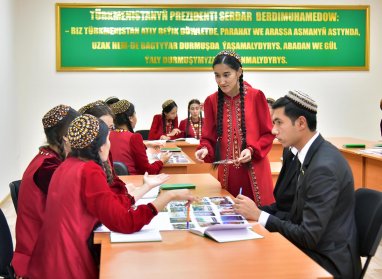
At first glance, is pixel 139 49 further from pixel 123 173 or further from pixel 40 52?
pixel 123 173

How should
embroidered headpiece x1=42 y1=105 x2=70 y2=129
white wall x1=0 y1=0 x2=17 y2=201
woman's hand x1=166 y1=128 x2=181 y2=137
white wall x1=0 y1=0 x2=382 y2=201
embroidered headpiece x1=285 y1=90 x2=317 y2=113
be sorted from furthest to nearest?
white wall x1=0 y1=0 x2=382 y2=201
woman's hand x1=166 y1=128 x2=181 y2=137
white wall x1=0 y1=0 x2=17 y2=201
embroidered headpiece x1=42 y1=105 x2=70 y2=129
embroidered headpiece x1=285 y1=90 x2=317 y2=113

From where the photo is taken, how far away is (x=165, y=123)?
22.2 ft

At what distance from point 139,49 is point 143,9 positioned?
2.07 ft

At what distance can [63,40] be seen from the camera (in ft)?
23.4

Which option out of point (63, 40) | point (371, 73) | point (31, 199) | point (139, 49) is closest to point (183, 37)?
point (139, 49)

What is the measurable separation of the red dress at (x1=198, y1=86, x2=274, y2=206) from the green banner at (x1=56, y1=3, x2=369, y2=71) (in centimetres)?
464

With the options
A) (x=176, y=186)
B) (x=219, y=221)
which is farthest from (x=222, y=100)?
(x=219, y=221)

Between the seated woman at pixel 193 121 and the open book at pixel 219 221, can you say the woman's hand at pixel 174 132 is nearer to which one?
the seated woman at pixel 193 121

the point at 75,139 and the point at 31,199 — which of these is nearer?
the point at 75,139

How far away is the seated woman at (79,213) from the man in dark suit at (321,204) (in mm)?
599

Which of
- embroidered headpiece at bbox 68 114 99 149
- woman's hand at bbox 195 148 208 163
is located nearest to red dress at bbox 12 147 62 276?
embroidered headpiece at bbox 68 114 99 149

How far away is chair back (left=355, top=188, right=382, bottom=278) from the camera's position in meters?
1.81

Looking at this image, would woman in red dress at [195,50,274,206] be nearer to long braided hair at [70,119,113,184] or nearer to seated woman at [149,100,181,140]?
long braided hair at [70,119,113,184]

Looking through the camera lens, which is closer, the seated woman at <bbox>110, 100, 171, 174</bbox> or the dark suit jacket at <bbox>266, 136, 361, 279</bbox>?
the dark suit jacket at <bbox>266, 136, 361, 279</bbox>
